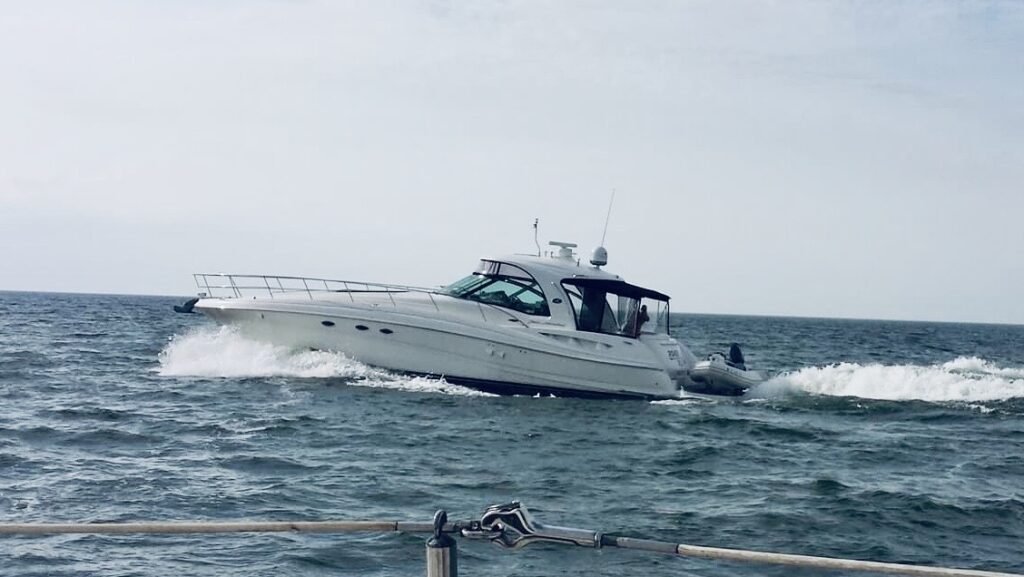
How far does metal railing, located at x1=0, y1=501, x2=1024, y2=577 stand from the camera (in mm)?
3646

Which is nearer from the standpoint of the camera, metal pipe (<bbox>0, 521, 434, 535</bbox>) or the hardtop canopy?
metal pipe (<bbox>0, 521, 434, 535</bbox>)

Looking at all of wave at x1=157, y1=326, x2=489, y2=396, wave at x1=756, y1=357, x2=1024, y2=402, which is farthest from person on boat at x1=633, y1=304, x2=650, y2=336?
wave at x1=756, y1=357, x2=1024, y2=402

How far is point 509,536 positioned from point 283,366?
1566cm

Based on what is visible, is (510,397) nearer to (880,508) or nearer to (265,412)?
(265,412)

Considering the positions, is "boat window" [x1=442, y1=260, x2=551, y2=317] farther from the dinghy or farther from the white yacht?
the dinghy

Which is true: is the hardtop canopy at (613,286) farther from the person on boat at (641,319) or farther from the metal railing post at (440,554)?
the metal railing post at (440,554)

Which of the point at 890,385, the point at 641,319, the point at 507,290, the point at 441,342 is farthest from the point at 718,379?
the point at 441,342

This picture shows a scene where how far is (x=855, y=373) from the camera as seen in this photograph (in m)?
24.1

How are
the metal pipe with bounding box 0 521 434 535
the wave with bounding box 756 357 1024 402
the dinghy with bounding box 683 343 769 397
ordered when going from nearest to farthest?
1. the metal pipe with bounding box 0 521 434 535
2. the dinghy with bounding box 683 343 769 397
3. the wave with bounding box 756 357 1024 402

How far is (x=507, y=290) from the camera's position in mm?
19344

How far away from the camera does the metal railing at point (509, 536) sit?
12.0 ft

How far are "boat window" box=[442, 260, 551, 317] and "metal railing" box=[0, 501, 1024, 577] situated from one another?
594 inches

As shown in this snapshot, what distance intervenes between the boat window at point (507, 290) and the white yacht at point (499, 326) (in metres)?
0.02

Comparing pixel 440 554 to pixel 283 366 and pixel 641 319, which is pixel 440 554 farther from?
pixel 641 319
